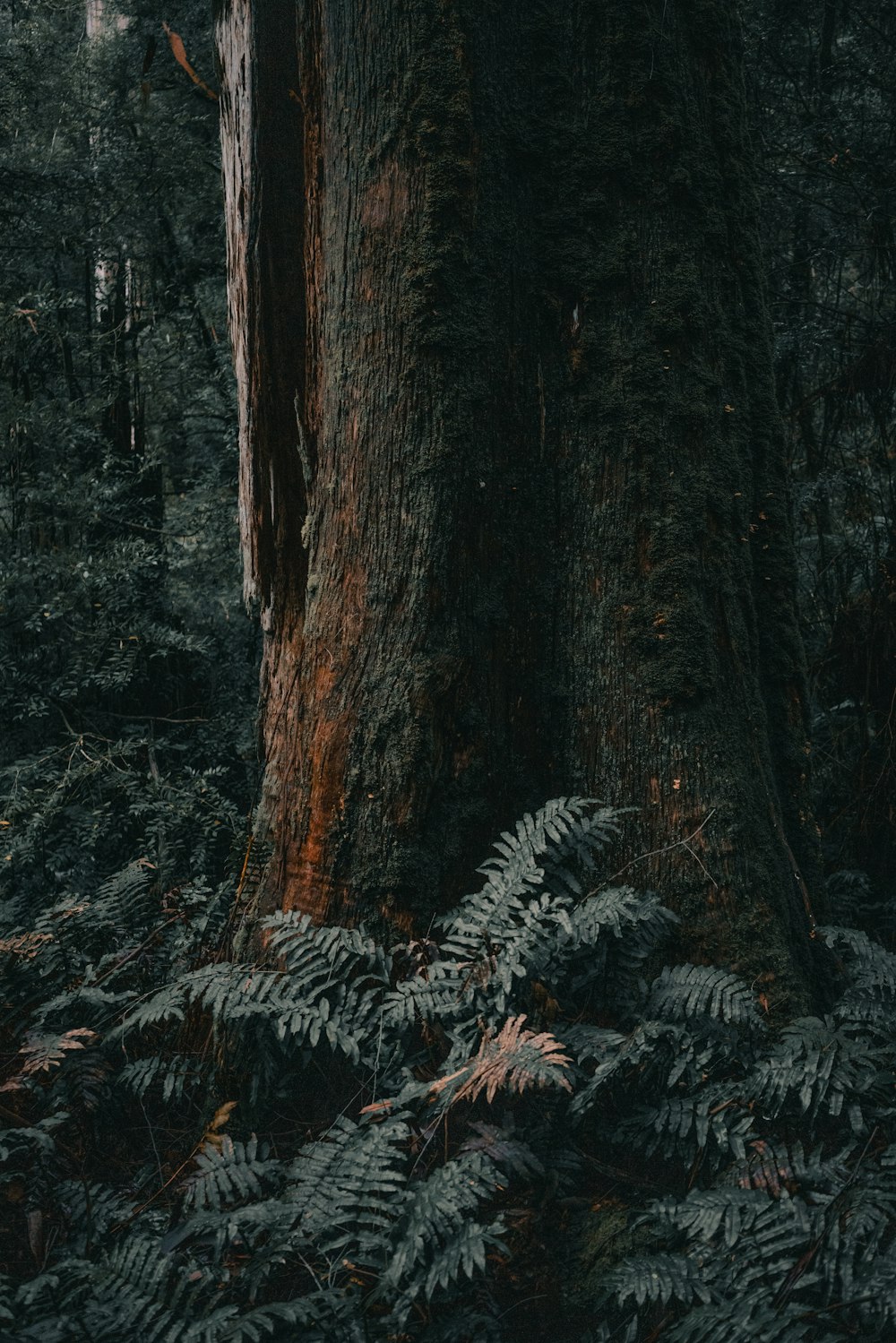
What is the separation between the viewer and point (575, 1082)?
2.79 meters

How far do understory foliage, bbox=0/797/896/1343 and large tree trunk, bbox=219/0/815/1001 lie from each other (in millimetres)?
275

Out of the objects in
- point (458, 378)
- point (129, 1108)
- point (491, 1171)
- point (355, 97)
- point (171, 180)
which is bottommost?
point (129, 1108)

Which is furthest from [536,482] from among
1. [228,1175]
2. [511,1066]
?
[228,1175]

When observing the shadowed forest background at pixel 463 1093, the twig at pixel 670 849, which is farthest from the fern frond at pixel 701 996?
the twig at pixel 670 849

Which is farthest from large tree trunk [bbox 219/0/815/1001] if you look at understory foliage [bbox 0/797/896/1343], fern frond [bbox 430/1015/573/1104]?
fern frond [bbox 430/1015/573/1104]

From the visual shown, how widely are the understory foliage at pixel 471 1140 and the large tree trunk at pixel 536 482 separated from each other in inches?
10.8

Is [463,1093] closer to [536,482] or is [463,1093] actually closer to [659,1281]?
[659,1281]

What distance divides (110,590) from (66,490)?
89 cm

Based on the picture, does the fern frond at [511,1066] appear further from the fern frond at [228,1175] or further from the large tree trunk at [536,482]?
the large tree trunk at [536,482]

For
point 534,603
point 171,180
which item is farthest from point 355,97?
point 171,180

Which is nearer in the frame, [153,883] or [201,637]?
[153,883]

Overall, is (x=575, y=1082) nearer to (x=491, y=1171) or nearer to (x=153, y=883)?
(x=491, y=1171)

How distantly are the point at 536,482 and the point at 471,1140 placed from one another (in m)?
2.02

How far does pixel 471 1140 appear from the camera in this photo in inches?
103
